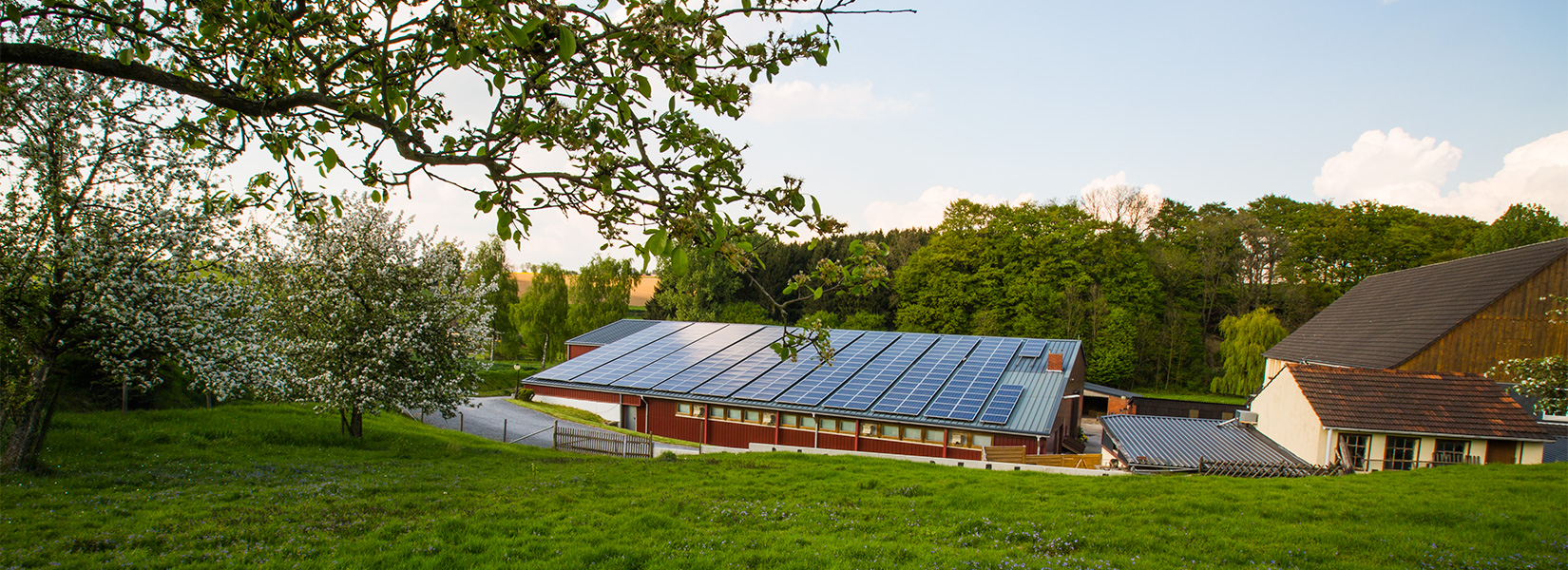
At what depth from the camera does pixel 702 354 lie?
32.1m

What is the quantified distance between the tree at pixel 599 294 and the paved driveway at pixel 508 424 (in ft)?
52.0

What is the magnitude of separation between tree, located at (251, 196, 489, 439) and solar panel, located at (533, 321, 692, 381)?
11.5 metres

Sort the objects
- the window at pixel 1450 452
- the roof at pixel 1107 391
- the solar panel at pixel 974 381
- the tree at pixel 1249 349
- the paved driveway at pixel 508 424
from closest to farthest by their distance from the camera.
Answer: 1. the window at pixel 1450 452
2. the solar panel at pixel 974 381
3. the paved driveway at pixel 508 424
4. the roof at pixel 1107 391
5. the tree at pixel 1249 349

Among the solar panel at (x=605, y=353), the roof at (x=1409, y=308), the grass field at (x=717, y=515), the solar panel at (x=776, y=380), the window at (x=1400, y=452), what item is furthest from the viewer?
the solar panel at (x=605, y=353)

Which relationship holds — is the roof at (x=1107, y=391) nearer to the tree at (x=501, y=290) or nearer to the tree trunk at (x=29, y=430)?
the tree at (x=501, y=290)

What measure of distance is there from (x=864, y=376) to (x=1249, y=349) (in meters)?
29.9

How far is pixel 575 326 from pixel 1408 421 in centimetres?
4492

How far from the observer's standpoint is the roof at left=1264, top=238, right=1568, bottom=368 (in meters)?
22.0

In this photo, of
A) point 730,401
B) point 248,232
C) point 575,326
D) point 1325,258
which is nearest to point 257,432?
point 248,232

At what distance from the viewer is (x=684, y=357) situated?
104 ft

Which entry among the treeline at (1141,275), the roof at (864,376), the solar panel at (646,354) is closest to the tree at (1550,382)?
the roof at (864,376)

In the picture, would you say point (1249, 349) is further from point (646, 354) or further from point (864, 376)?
point (646, 354)

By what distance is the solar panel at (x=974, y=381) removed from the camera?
22625mm

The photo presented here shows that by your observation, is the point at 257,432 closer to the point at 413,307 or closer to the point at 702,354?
the point at 413,307
